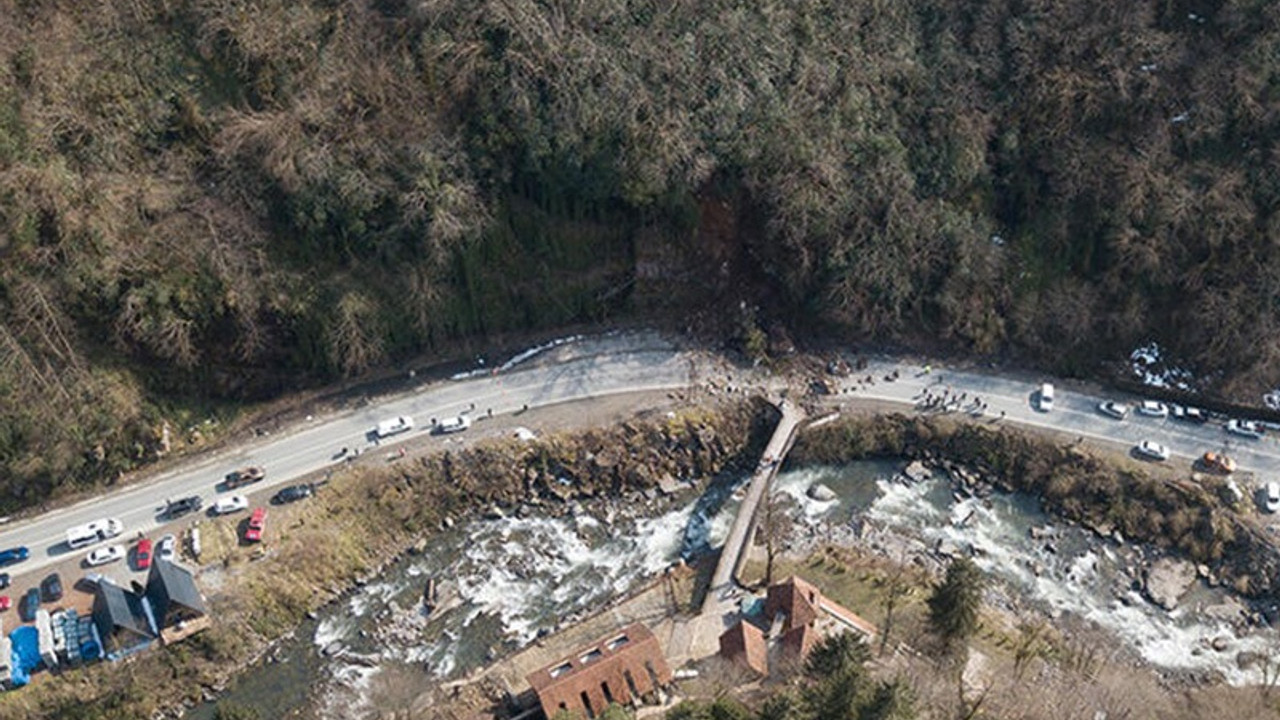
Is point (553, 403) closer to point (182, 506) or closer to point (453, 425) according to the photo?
point (453, 425)

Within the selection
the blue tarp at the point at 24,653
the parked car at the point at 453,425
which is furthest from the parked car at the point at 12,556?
the parked car at the point at 453,425

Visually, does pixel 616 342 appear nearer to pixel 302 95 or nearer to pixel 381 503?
pixel 381 503

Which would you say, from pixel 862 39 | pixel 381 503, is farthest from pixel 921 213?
pixel 381 503

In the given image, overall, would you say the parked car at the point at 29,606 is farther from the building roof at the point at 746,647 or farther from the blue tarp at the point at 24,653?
the building roof at the point at 746,647

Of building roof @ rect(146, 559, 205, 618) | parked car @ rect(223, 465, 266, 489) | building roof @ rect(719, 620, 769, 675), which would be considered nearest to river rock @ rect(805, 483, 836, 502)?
building roof @ rect(719, 620, 769, 675)

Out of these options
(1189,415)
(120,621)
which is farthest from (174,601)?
(1189,415)

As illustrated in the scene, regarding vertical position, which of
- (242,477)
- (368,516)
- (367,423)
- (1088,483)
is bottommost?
(1088,483)
